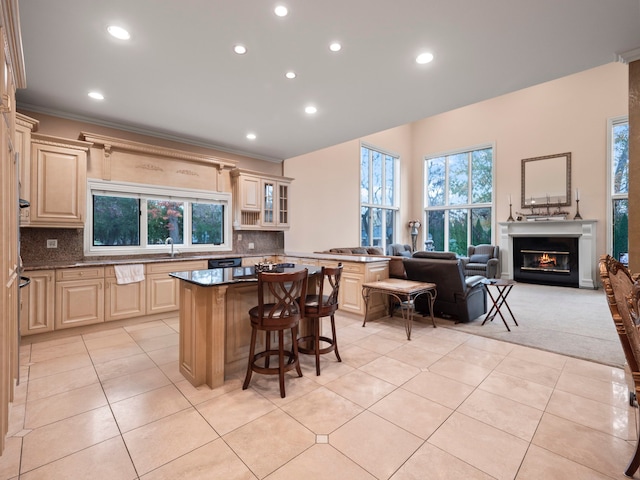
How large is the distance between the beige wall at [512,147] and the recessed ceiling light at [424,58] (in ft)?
13.5

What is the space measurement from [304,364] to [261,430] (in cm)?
100

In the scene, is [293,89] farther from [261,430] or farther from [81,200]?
[261,430]

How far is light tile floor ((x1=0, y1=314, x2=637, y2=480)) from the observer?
161 centimetres

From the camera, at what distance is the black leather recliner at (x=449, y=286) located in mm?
3963

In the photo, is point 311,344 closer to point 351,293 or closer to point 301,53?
point 351,293

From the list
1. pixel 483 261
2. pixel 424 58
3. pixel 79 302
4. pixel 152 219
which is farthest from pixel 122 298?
pixel 483 261

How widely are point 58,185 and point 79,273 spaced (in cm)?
112

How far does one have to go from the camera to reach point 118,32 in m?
2.40

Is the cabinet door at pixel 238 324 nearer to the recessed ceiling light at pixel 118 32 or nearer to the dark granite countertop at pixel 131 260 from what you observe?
the dark granite countertop at pixel 131 260

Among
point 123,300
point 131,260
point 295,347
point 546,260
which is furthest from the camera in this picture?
point 546,260

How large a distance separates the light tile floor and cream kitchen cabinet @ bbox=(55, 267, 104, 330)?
1.87 feet

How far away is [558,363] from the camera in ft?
9.48

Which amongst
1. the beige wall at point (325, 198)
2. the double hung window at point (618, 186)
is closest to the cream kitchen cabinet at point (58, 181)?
the beige wall at point (325, 198)

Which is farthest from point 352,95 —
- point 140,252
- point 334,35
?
point 140,252
